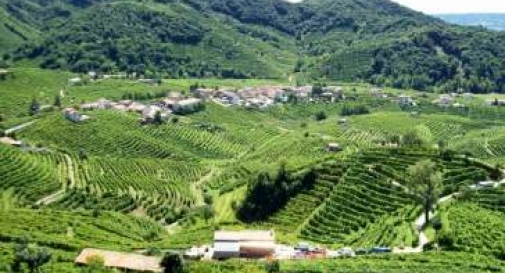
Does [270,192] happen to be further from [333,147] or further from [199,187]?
[333,147]

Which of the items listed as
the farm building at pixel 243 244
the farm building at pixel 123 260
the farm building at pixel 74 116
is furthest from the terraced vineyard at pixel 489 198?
the farm building at pixel 74 116

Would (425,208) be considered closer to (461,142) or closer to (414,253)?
(414,253)

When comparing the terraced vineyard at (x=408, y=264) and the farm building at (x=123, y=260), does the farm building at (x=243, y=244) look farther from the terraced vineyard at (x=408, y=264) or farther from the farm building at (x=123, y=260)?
the farm building at (x=123, y=260)

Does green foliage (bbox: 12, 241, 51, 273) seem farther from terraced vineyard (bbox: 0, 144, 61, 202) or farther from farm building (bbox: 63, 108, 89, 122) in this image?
farm building (bbox: 63, 108, 89, 122)

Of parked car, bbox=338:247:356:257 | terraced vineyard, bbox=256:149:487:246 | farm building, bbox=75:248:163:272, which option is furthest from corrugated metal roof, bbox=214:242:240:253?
terraced vineyard, bbox=256:149:487:246

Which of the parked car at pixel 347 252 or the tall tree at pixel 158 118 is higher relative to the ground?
the parked car at pixel 347 252

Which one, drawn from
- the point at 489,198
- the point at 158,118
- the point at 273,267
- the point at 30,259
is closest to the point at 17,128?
the point at 158,118

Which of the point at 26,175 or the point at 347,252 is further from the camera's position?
the point at 26,175
